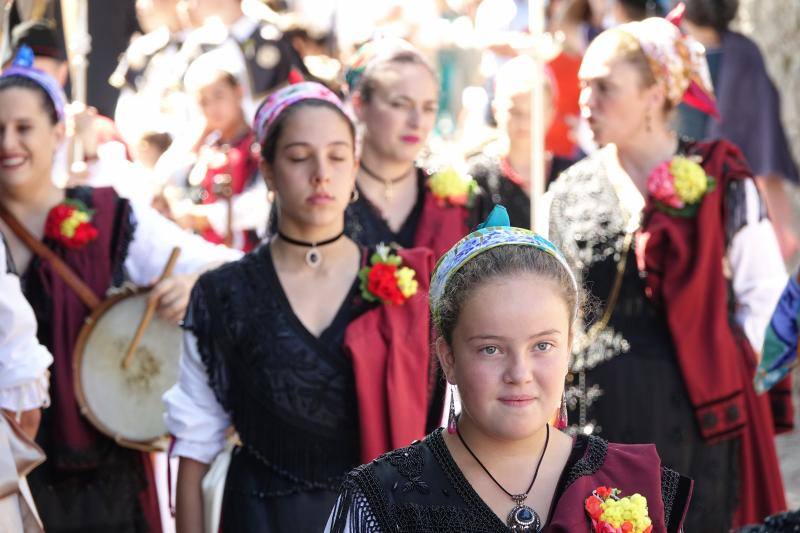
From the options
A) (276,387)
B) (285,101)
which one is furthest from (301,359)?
(285,101)

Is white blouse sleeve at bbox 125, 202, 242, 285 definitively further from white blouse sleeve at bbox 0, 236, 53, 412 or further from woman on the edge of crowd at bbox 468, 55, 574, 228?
woman on the edge of crowd at bbox 468, 55, 574, 228

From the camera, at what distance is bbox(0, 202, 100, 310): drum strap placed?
536 centimetres

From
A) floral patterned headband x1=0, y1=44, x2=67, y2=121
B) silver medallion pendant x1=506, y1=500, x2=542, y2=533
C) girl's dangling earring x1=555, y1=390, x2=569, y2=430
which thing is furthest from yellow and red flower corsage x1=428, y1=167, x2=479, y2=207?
silver medallion pendant x1=506, y1=500, x2=542, y2=533

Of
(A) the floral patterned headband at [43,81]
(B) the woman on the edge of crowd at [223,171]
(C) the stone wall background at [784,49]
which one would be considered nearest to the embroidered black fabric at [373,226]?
(A) the floral patterned headband at [43,81]

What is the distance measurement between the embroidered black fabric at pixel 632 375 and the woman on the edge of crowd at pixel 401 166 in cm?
47

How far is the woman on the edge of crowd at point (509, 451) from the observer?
2965mm

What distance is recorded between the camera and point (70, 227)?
5340 mm

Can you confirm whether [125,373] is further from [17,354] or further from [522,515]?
[522,515]

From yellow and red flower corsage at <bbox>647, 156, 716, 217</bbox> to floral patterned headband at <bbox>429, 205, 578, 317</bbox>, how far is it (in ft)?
7.79

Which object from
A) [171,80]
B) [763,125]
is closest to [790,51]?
[763,125]

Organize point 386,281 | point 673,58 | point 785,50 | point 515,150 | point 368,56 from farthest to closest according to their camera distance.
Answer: point 785,50 < point 515,150 < point 368,56 < point 673,58 < point 386,281

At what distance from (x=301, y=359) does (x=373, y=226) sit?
156 cm

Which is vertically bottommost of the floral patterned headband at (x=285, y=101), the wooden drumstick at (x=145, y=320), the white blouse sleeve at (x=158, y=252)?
the wooden drumstick at (x=145, y=320)

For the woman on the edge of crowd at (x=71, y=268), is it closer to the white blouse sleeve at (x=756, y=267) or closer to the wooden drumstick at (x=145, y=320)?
the wooden drumstick at (x=145, y=320)
